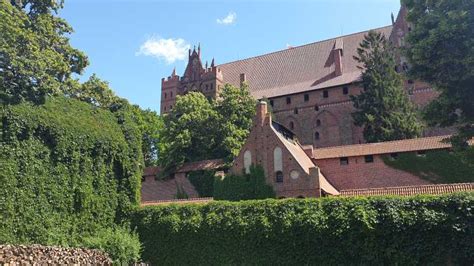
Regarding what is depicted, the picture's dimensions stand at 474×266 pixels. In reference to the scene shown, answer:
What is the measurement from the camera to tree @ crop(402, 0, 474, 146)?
12109 millimetres

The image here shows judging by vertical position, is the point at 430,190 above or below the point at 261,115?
below

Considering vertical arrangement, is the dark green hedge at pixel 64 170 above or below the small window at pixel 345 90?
below

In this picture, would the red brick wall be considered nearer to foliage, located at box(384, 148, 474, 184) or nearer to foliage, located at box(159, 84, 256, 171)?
foliage, located at box(384, 148, 474, 184)

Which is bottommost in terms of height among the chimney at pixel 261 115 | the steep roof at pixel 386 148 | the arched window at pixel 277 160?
the arched window at pixel 277 160

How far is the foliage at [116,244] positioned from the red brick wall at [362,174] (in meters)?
14.8

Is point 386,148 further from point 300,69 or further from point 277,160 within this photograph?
point 300,69

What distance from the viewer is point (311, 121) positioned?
4816cm

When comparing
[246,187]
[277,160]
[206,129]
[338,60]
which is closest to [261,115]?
[277,160]

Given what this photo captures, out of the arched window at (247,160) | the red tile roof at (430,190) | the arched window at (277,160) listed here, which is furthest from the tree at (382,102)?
the red tile roof at (430,190)

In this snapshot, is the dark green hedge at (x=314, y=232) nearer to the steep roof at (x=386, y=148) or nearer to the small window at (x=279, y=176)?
the small window at (x=279, y=176)

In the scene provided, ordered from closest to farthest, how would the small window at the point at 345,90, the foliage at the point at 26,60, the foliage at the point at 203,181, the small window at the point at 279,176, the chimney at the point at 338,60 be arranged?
the foliage at the point at 26,60
the small window at the point at 279,176
the foliage at the point at 203,181
the small window at the point at 345,90
the chimney at the point at 338,60

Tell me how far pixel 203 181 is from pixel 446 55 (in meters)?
24.0

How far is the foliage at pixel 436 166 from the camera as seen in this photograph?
28.1 metres

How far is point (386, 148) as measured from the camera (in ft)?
103
